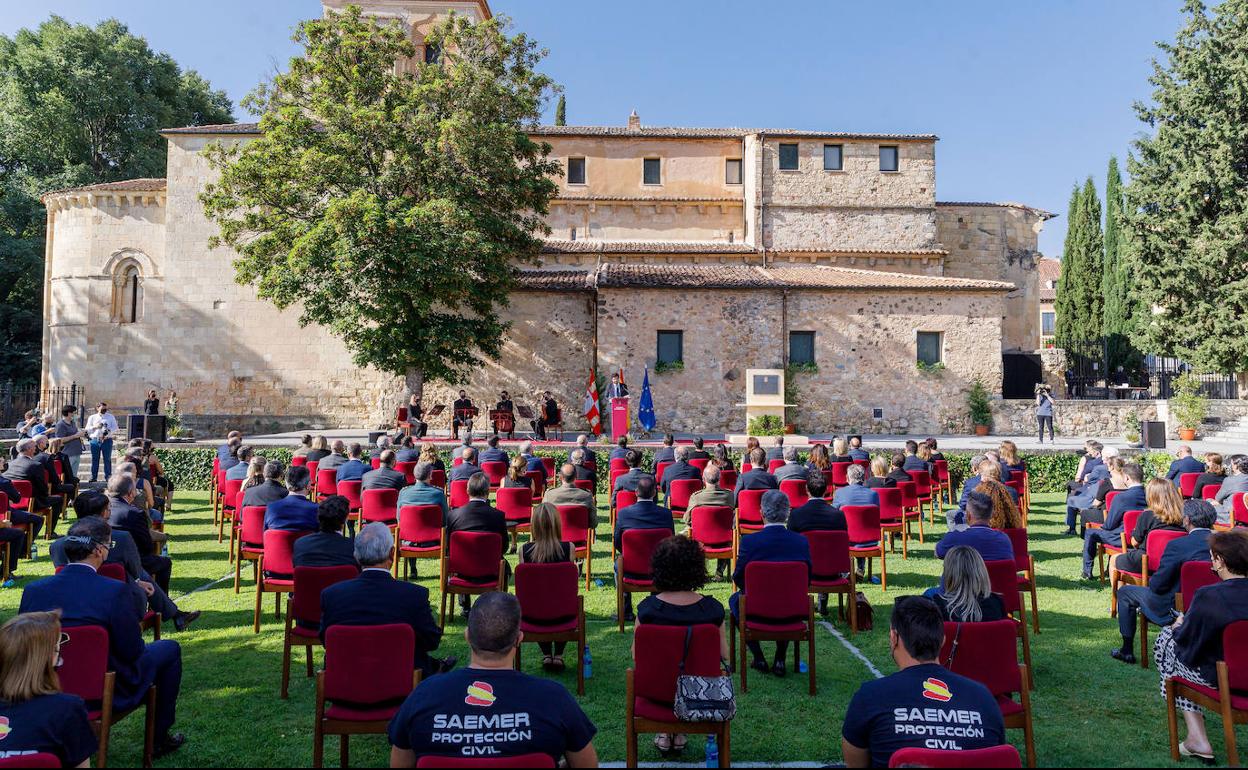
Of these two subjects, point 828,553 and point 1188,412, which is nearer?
point 828,553

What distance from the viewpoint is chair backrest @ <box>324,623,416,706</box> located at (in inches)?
146

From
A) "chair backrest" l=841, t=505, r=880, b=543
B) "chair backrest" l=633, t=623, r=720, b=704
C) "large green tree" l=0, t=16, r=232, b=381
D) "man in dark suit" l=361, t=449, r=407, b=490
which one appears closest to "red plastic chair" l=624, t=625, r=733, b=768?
"chair backrest" l=633, t=623, r=720, b=704

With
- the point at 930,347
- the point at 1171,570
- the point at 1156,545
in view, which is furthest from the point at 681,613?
the point at 930,347

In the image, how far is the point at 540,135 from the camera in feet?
98.9

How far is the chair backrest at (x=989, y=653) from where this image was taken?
380 centimetres

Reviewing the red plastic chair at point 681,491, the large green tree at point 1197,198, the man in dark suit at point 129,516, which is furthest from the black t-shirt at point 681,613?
the large green tree at point 1197,198

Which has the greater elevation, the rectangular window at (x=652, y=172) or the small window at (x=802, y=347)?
the rectangular window at (x=652, y=172)

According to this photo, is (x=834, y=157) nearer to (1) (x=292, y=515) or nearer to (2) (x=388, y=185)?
(2) (x=388, y=185)

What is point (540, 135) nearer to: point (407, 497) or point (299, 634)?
point (407, 497)

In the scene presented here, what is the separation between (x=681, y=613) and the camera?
3.96 meters

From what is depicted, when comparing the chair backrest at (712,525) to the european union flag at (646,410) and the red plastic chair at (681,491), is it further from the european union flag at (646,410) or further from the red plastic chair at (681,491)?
the european union flag at (646,410)

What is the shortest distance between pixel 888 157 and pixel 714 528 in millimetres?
26670

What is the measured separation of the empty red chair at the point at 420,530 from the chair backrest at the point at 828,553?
376 centimetres

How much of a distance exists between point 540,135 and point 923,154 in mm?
15898
